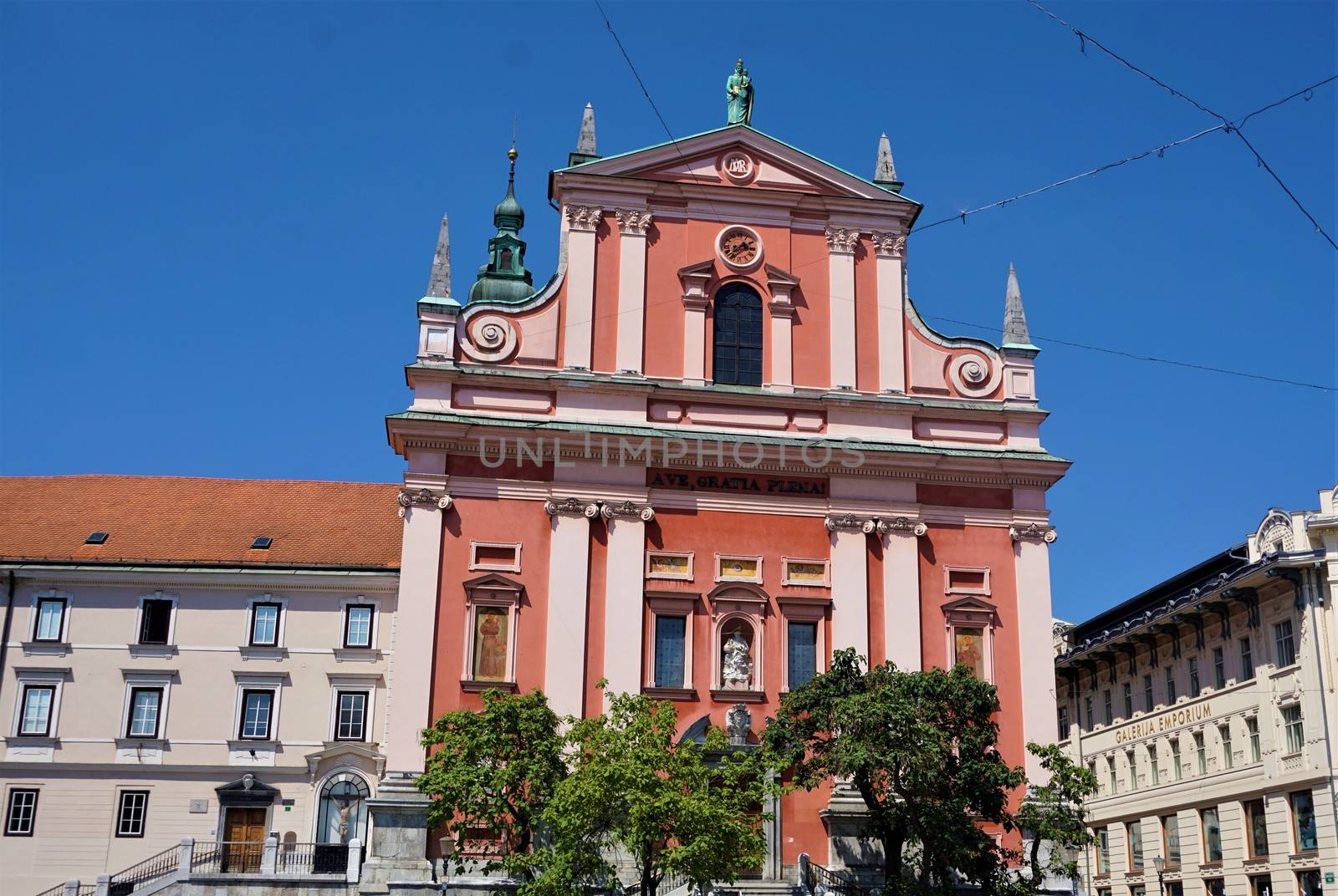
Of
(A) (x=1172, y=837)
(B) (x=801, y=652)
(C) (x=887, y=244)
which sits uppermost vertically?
(C) (x=887, y=244)

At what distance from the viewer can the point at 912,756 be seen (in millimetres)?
27516

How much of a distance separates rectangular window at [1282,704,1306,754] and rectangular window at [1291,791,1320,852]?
124 centimetres

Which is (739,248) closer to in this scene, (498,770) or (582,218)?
(582,218)

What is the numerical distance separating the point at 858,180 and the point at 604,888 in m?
18.9

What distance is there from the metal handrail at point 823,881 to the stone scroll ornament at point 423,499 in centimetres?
1123

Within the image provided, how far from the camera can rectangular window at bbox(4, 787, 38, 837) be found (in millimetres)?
37312

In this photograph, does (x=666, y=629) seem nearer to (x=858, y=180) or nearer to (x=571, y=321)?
(x=571, y=321)

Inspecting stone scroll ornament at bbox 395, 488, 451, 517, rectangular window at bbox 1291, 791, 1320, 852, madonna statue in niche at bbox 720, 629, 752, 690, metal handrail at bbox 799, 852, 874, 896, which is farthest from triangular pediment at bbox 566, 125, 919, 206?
rectangular window at bbox 1291, 791, 1320, 852

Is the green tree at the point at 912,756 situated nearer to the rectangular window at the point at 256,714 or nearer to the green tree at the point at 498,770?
the green tree at the point at 498,770

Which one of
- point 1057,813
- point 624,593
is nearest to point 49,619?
point 624,593

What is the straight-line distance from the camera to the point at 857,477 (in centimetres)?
3550

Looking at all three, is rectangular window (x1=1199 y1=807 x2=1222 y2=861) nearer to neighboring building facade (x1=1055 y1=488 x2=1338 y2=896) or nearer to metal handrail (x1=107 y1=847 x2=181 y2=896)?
neighboring building facade (x1=1055 y1=488 x2=1338 y2=896)

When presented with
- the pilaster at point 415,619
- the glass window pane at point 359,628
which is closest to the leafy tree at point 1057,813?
the pilaster at point 415,619

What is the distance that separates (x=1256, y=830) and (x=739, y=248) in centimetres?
2199
